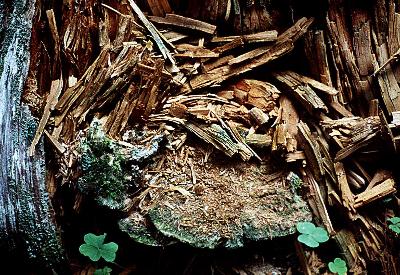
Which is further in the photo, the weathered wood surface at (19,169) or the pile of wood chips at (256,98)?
the pile of wood chips at (256,98)

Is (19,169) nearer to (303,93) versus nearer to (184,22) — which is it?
(184,22)

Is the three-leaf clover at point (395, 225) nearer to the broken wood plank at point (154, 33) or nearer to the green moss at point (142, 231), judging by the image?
the green moss at point (142, 231)

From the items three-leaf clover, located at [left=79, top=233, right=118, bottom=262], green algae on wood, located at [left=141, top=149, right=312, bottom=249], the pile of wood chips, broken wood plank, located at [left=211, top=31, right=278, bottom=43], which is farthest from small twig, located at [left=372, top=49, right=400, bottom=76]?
three-leaf clover, located at [left=79, top=233, right=118, bottom=262]

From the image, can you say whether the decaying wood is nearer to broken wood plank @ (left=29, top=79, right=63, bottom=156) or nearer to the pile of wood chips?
the pile of wood chips

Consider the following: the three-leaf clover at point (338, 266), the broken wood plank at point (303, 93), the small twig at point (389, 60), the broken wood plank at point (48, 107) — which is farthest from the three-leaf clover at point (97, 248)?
the small twig at point (389, 60)

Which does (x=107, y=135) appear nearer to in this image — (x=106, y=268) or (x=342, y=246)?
(x=106, y=268)

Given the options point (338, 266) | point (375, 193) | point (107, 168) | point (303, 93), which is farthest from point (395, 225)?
point (107, 168)
